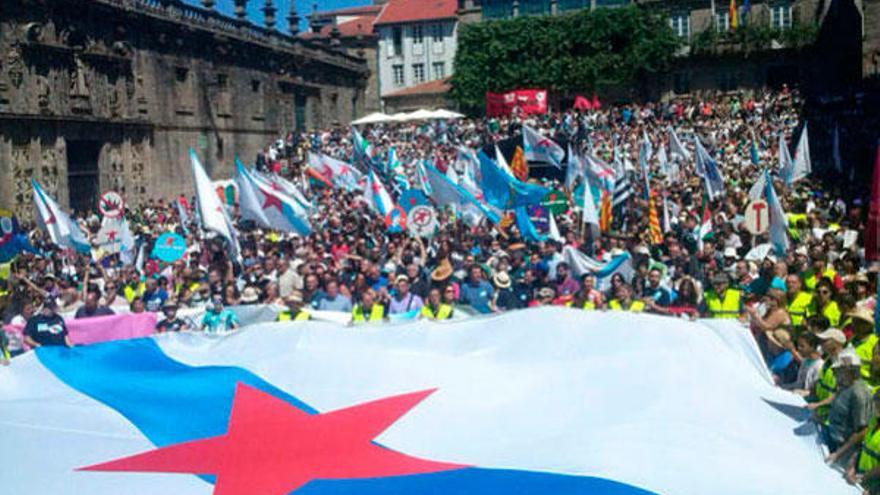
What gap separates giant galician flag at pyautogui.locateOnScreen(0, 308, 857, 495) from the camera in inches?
266

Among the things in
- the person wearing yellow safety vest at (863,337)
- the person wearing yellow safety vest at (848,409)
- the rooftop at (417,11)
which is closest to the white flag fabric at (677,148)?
the person wearing yellow safety vest at (863,337)

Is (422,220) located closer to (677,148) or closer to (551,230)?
(551,230)

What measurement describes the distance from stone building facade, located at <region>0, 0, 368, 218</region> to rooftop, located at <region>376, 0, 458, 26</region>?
81.3 ft

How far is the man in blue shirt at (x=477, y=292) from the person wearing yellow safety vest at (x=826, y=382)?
470 centimetres

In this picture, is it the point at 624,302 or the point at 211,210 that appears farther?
the point at 211,210

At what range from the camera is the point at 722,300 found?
10203mm

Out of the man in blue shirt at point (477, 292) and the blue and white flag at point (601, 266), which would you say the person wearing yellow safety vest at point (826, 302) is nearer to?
the blue and white flag at point (601, 266)

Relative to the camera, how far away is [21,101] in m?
29.1

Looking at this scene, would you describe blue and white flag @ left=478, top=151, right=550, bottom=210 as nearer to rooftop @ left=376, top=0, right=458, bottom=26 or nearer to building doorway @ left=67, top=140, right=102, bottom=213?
building doorway @ left=67, top=140, right=102, bottom=213

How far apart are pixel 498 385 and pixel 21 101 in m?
25.0

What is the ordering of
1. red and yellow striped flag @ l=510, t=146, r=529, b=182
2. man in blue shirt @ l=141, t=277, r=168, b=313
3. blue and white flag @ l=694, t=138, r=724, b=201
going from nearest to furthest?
man in blue shirt @ l=141, t=277, r=168, b=313 < blue and white flag @ l=694, t=138, r=724, b=201 < red and yellow striped flag @ l=510, t=146, r=529, b=182

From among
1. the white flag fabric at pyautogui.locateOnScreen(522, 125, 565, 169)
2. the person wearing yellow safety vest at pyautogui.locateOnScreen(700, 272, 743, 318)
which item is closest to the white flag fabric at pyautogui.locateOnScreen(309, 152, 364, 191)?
the white flag fabric at pyautogui.locateOnScreen(522, 125, 565, 169)

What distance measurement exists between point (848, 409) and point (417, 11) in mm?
67388

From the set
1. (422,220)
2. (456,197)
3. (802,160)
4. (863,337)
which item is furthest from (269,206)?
(802,160)
